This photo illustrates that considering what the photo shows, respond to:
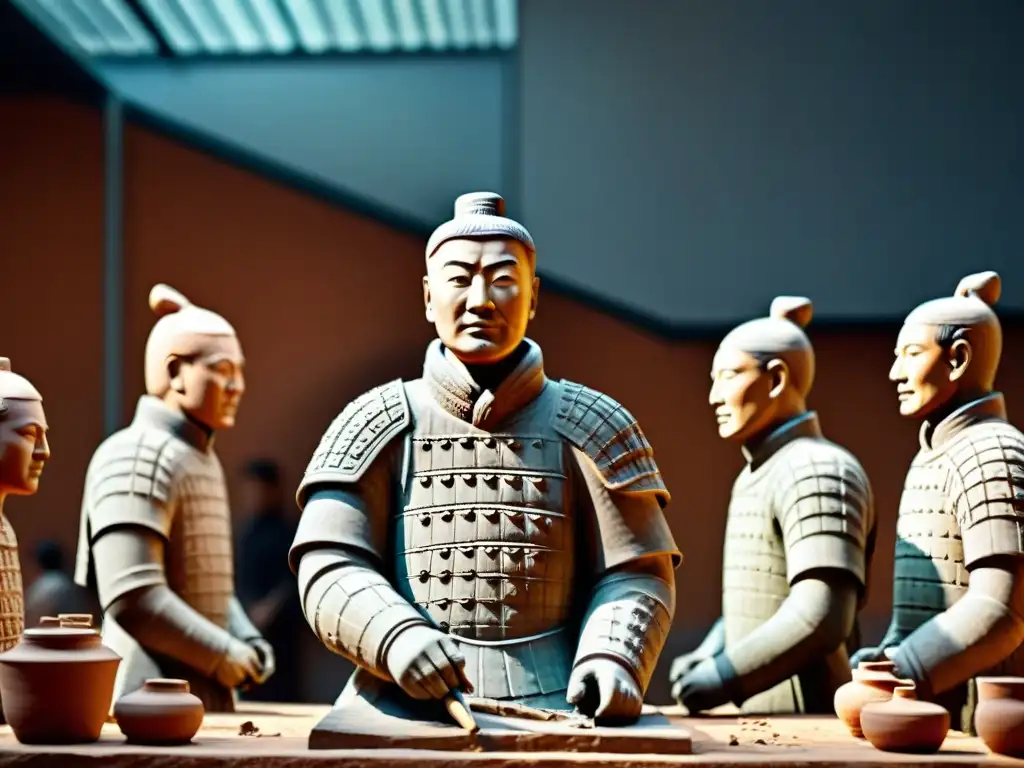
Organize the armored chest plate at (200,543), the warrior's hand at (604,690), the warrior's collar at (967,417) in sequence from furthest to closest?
the armored chest plate at (200,543) → the warrior's collar at (967,417) → the warrior's hand at (604,690)

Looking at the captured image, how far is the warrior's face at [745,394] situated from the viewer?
6555 millimetres

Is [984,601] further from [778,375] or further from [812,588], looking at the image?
[778,375]

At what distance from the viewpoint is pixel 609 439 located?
4895 mm

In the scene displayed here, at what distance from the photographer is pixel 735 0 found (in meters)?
8.90

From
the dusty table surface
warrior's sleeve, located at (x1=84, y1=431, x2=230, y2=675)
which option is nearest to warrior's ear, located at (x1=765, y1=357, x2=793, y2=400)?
the dusty table surface

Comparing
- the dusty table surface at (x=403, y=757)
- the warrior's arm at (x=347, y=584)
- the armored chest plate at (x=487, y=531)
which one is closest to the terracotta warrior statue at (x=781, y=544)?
the dusty table surface at (x=403, y=757)

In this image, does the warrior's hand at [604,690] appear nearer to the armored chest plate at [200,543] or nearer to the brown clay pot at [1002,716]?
the brown clay pot at [1002,716]

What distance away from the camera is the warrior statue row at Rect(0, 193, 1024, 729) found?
185 inches

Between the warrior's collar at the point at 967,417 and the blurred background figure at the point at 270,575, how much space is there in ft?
13.9

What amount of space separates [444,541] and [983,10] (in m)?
5.33

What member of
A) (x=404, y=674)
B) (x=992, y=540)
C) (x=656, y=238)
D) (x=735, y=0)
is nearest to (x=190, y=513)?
(x=404, y=674)

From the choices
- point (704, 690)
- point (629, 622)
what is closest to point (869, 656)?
point (704, 690)

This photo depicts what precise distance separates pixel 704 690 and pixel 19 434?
2580mm

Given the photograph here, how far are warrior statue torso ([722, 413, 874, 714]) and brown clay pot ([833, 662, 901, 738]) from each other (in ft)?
3.07
